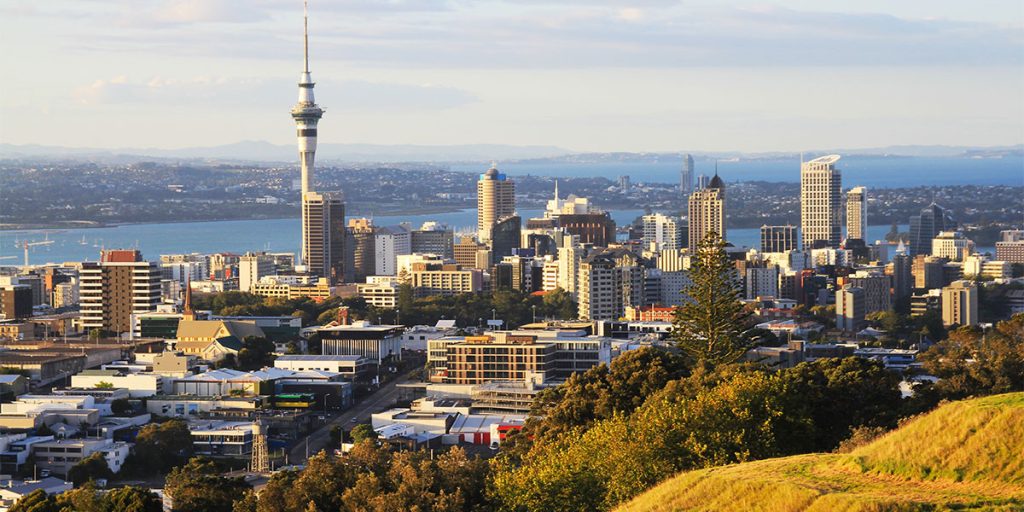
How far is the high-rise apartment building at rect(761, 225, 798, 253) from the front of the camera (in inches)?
3219

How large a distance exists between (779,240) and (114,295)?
36.5 metres

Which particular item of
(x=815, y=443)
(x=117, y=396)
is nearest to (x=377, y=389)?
(x=117, y=396)

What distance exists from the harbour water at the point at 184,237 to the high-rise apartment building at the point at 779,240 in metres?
21.5

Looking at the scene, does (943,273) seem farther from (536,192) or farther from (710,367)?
(536,192)

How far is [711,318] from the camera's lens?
2472 cm

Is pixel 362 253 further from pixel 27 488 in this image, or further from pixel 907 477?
pixel 907 477

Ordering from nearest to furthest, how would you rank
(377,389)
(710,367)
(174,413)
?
(710,367), (174,413), (377,389)

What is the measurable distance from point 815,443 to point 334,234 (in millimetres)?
59797

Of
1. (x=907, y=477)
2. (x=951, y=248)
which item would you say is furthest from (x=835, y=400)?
(x=951, y=248)

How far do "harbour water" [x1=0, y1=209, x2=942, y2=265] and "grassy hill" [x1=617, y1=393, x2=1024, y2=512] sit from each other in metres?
90.0

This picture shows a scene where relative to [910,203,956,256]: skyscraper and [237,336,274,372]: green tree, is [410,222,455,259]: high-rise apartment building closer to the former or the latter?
[910,203,956,256]: skyscraper

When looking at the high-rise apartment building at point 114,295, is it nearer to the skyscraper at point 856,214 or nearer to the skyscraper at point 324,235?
the skyscraper at point 324,235

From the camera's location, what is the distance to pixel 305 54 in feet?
287

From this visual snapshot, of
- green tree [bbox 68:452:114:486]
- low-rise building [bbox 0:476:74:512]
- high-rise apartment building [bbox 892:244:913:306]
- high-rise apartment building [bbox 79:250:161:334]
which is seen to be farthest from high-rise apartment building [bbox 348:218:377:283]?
low-rise building [bbox 0:476:74:512]
